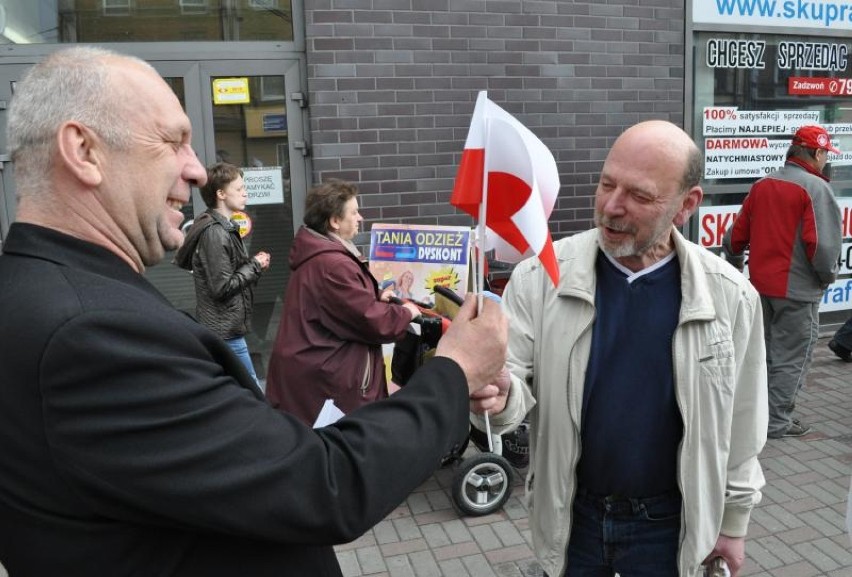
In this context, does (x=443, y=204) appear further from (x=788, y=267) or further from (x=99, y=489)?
(x=99, y=489)

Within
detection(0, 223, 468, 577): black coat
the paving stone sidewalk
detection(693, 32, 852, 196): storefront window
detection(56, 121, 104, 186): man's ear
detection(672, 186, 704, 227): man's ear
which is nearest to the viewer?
detection(0, 223, 468, 577): black coat

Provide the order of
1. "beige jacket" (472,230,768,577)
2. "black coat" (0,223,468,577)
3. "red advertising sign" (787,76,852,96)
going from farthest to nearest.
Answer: "red advertising sign" (787,76,852,96), "beige jacket" (472,230,768,577), "black coat" (0,223,468,577)

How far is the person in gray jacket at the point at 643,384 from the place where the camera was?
2109 millimetres

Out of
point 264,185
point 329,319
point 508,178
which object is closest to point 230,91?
point 264,185

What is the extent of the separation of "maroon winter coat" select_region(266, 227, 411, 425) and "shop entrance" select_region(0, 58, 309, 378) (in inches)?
74.0

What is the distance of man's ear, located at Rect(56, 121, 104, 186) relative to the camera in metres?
1.17

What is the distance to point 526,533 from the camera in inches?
155

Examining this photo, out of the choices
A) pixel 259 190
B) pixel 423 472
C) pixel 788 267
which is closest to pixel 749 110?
pixel 788 267

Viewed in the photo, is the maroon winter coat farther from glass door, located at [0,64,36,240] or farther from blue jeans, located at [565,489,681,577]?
glass door, located at [0,64,36,240]

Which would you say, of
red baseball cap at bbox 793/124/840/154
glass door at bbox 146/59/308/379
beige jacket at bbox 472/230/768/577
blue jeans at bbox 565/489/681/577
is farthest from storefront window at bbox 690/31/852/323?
blue jeans at bbox 565/489/681/577

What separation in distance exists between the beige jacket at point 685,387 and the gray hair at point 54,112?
50.8 inches

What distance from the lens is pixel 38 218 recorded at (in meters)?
1.20

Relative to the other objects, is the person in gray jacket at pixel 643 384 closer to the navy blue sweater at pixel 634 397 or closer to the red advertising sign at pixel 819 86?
the navy blue sweater at pixel 634 397

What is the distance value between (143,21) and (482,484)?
4285 mm
